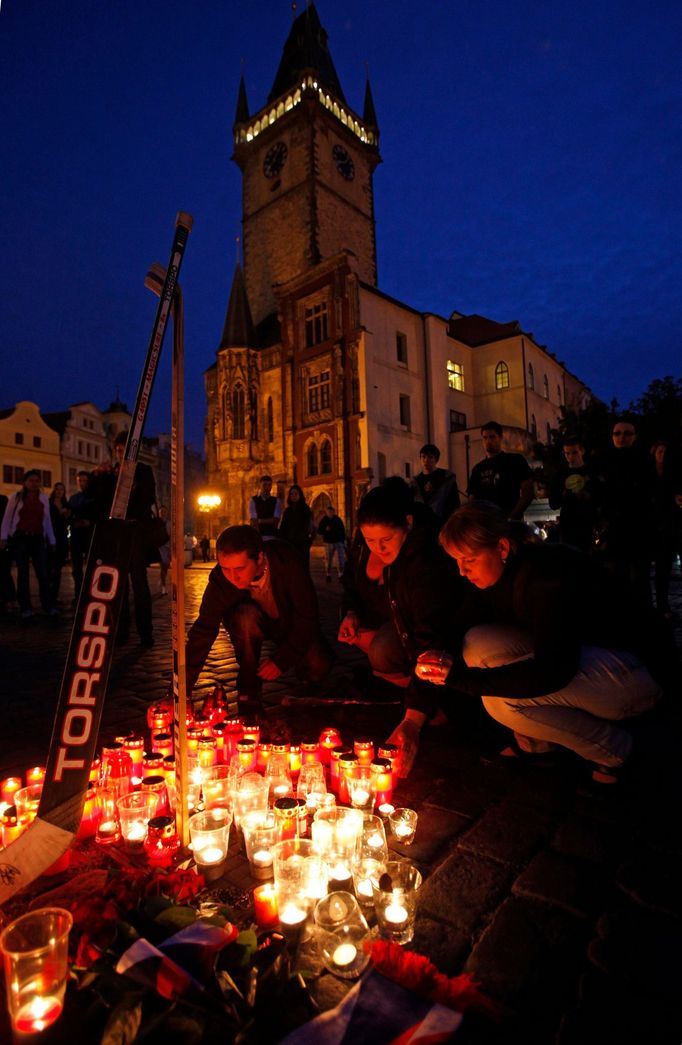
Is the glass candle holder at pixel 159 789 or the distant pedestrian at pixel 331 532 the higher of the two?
the distant pedestrian at pixel 331 532

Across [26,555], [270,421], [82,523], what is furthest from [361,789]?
[270,421]

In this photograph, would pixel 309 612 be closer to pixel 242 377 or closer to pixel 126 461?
pixel 126 461

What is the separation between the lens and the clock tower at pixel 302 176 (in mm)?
36156

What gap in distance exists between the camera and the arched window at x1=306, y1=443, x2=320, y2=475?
32.2 metres

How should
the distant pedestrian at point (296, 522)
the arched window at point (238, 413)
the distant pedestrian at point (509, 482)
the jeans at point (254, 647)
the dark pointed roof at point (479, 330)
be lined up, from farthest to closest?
the dark pointed roof at point (479, 330) → the arched window at point (238, 413) → the distant pedestrian at point (296, 522) → the distant pedestrian at point (509, 482) → the jeans at point (254, 647)

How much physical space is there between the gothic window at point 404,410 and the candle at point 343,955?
3129cm

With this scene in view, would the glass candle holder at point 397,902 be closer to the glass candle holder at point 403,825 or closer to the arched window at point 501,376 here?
the glass candle holder at point 403,825

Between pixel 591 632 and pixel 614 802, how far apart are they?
814 millimetres

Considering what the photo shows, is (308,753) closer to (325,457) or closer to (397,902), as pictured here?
(397,902)

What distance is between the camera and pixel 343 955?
5.52 ft

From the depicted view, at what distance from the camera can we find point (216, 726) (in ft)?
10.8

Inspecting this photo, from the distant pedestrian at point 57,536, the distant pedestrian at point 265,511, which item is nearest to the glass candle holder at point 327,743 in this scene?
the distant pedestrian at point 265,511

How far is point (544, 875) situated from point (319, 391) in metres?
31.9

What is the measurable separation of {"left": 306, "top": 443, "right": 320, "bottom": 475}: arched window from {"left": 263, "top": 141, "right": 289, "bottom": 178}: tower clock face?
2087 cm
